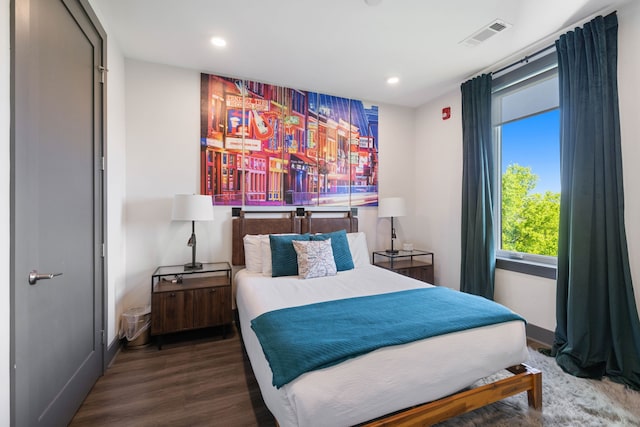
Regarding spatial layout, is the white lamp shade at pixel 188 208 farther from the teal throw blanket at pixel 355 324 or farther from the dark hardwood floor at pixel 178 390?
the teal throw blanket at pixel 355 324

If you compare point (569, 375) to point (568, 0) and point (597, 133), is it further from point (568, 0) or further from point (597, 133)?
point (568, 0)

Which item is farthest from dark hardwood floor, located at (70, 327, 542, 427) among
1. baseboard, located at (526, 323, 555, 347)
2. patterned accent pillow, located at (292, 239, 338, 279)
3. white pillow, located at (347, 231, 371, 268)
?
white pillow, located at (347, 231, 371, 268)

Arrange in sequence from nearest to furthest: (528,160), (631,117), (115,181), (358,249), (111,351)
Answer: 1. (631,117)
2. (111,351)
3. (115,181)
4. (528,160)
5. (358,249)

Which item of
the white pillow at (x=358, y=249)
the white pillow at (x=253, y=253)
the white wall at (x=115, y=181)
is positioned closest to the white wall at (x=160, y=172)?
the white wall at (x=115, y=181)

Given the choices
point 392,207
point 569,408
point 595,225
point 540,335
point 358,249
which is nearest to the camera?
point 569,408

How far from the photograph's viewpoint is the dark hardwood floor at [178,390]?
171 cm

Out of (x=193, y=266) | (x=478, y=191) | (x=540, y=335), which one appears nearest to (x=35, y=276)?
(x=193, y=266)

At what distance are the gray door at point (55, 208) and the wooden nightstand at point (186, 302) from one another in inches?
18.3

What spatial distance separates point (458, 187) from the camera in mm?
3561

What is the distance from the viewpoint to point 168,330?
2.55m

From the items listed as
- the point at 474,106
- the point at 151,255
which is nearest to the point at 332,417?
the point at 151,255

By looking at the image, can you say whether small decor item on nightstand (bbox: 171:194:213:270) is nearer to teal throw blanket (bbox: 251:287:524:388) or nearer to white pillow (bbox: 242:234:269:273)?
white pillow (bbox: 242:234:269:273)

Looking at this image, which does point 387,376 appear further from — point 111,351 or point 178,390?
point 111,351

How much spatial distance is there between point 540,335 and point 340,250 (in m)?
2.06
